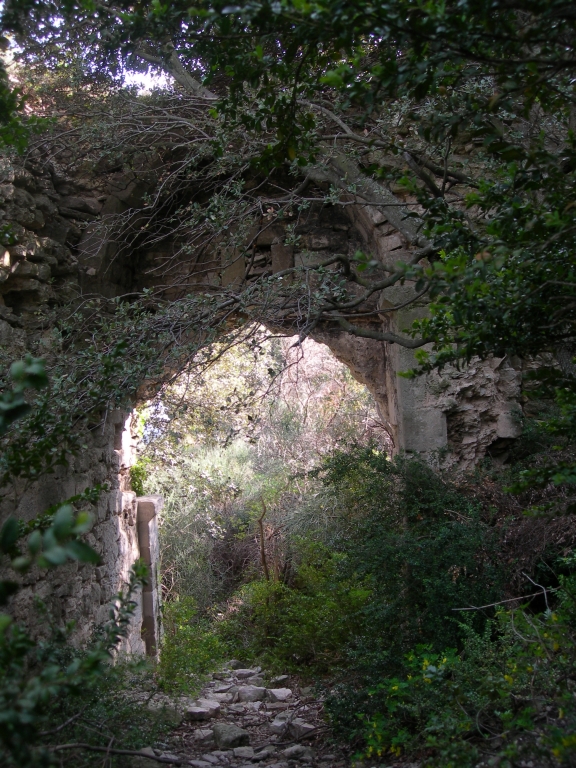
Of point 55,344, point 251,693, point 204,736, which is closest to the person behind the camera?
point 204,736

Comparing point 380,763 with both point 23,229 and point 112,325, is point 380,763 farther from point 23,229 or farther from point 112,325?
point 23,229

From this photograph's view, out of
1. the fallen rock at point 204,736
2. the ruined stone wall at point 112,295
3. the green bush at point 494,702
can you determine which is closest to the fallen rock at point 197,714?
the fallen rock at point 204,736

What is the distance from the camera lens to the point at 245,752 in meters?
3.93

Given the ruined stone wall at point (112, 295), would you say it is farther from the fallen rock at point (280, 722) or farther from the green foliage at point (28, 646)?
the green foliage at point (28, 646)

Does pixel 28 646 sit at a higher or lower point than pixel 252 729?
higher

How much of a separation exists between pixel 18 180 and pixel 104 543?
114 inches

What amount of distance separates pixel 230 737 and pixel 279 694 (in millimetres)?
1204

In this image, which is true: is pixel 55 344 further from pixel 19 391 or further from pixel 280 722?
pixel 19 391

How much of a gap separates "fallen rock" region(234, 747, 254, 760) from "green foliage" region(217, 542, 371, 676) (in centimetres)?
76

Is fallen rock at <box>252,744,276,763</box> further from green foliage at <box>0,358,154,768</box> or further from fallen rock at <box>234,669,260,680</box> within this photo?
green foliage at <box>0,358,154,768</box>

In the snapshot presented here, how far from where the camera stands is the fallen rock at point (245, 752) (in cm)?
386

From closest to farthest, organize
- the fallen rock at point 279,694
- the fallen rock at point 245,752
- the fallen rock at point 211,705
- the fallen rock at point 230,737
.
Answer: the fallen rock at point 245,752
the fallen rock at point 230,737
the fallen rock at point 211,705
the fallen rock at point 279,694

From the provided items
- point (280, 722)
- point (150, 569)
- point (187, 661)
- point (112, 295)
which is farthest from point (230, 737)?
point (112, 295)

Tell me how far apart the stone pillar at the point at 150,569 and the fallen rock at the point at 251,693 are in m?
1.65
